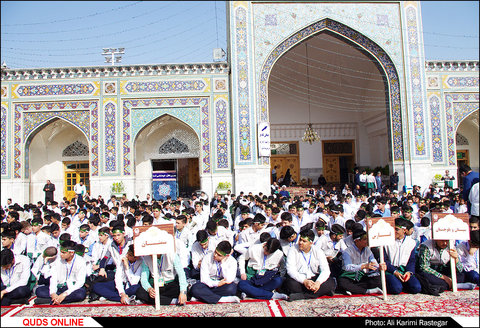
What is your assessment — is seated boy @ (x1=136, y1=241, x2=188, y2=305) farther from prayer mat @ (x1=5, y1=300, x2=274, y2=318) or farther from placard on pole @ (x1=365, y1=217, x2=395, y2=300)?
placard on pole @ (x1=365, y1=217, x2=395, y2=300)

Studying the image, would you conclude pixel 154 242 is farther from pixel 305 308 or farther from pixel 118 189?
pixel 118 189

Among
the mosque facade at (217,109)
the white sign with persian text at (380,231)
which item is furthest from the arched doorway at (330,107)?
the white sign with persian text at (380,231)

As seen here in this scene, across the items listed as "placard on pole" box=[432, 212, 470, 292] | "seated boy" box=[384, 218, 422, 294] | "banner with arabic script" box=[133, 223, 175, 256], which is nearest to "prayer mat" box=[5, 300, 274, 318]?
"banner with arabic script" box=[133, 223, 175, 256]

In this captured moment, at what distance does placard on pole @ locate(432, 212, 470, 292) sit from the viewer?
449cm

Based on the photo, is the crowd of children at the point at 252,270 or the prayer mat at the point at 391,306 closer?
the prayer mat at the point at 391,306

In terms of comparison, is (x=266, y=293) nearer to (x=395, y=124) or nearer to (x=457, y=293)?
(x=457, y=293)

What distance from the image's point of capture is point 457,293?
14.8 ft

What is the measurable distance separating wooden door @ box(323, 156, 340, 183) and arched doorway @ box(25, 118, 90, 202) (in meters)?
10.8

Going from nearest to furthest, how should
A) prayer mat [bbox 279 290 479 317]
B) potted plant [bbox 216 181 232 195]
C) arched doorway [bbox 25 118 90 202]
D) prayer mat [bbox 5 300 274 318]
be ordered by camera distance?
prayer mat [bbox 279 290 479 317]
prayer mat [bbox 5 300 274 318]
potted plant [bbox 216 181 232 195]
arched doorway [bbox 25 118 90 202]

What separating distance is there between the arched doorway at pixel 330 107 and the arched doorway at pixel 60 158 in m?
8.27

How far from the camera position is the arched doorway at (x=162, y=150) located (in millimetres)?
14680

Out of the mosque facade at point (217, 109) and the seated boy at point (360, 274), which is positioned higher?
the mosque facade at point (217, 109)

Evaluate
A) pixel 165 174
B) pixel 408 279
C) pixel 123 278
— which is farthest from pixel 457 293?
pixel 165 174

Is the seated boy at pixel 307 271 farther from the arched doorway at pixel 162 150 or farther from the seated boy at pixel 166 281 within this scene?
the arched doorway at pixel 162 150
